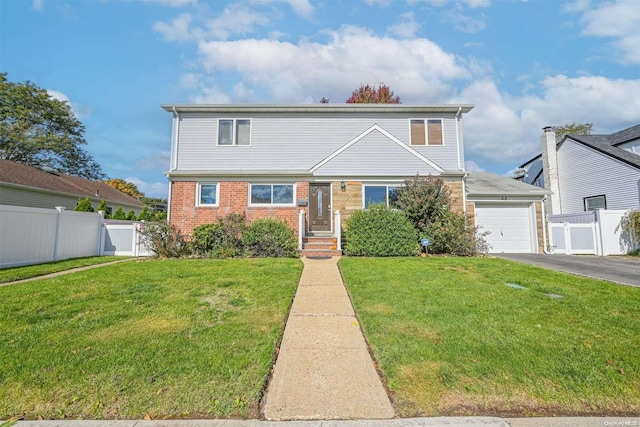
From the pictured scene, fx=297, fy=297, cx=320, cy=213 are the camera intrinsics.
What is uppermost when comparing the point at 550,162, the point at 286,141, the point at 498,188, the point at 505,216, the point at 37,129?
the point at 37,129

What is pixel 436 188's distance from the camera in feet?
36.0

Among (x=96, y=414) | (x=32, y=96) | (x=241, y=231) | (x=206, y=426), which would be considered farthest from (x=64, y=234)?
(x=32, y=96)

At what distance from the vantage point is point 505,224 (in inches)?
522

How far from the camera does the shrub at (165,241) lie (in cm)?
1002

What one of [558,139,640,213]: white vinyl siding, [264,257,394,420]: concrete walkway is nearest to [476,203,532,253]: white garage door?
[558,139,640,213]: white vinyl siding

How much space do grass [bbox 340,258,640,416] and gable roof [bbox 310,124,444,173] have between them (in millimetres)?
7276

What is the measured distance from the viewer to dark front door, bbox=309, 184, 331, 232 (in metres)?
12.6

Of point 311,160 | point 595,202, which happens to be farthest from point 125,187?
point 595,202

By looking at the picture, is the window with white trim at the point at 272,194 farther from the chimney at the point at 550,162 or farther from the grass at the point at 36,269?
the chimney at the point at 550,162

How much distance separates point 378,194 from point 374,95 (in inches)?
453

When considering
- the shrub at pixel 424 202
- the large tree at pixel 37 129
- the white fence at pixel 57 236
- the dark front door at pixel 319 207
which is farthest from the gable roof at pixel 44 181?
the shrub at pixel 424 202

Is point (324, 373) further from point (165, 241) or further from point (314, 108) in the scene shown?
point (314, 108)

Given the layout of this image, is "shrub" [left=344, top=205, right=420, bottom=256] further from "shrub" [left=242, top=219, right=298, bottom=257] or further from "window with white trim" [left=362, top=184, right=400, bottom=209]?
"window with white trim" [left=362, top=184, right=400, bottom=209]

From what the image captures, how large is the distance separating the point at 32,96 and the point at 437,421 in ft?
117
